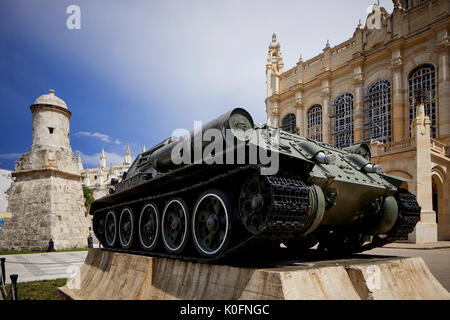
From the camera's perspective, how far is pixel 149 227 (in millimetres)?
6770

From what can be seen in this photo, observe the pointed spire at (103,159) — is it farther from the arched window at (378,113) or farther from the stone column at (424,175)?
the stone column at (424,175)

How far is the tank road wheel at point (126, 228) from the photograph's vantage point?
756 centimetres

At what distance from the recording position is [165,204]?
6.26 m

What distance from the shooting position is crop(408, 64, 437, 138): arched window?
2561 cm

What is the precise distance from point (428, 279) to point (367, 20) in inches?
1244

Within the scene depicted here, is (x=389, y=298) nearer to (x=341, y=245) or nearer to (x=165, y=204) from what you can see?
(x=341, y=245)

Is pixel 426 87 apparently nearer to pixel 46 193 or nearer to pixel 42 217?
pixel 46 193

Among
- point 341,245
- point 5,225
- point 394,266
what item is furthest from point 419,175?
point 5,225

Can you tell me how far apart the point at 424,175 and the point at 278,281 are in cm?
1954

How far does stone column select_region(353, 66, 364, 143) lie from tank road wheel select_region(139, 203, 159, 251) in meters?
26.7

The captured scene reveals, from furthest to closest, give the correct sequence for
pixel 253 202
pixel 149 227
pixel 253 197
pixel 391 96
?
1. pixel 391 96
2. pixel 149 227
3. pixel 253 197
4. pixel 253 202

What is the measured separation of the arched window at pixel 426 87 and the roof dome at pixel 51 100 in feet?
90.5

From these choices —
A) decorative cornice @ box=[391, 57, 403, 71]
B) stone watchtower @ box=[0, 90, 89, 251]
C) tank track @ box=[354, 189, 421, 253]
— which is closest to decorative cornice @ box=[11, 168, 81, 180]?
stone watchtower @ box=[0, 90, 89, 251]

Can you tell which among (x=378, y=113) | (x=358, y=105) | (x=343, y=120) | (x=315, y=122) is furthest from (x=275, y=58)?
(x=378, y=113)
